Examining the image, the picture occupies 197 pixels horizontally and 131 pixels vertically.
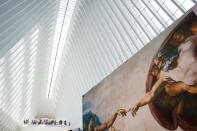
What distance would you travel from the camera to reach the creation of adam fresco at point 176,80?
479 cm

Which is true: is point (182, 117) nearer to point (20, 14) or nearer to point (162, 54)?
point (162, 54)

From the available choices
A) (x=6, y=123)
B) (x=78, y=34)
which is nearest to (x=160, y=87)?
(x=78, y=34)

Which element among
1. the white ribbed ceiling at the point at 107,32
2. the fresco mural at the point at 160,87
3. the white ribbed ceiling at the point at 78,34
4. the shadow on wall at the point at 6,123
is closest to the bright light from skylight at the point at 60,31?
the white ribbed ceiling at the point at 78,34

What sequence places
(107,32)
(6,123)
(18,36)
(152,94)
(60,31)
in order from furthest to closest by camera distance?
(60,31) < (6,123) < (107,32) < (18,36) < (152,94)

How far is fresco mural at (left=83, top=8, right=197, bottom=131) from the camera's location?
16.1 ft

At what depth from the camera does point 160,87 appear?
5.77 meters

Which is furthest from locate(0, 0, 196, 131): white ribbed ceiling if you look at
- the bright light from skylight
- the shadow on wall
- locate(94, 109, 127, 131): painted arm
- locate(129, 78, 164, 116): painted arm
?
locate(94, 109, 127, 131): painted arm

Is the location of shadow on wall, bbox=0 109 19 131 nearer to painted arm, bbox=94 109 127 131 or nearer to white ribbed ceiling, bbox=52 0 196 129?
white ribbed ceiling, bbox=52 0 196 129

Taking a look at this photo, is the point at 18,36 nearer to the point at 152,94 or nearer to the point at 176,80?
the point at 152,94

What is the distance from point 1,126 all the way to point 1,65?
9751mm

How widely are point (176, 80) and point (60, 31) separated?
18.9 m

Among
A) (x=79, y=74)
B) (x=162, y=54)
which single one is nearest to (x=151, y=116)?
(x=162, y=54)

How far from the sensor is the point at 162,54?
5957 millimetres

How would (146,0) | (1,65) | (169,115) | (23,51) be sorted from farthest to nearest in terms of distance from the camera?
(23,51), (1,65), (146,0), (169,115)
